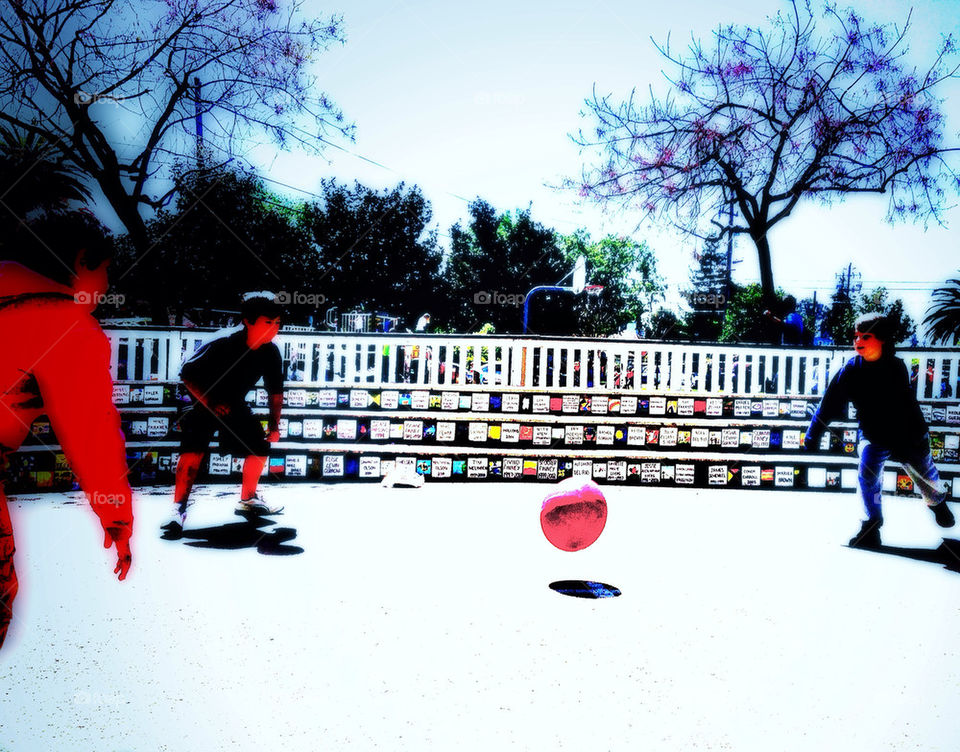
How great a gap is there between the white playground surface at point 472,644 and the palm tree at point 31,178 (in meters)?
3.49

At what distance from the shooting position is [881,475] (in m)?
5.58

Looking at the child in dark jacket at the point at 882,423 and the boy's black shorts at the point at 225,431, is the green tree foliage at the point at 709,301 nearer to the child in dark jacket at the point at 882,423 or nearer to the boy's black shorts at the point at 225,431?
the child in dark jacket at the point at 882,423

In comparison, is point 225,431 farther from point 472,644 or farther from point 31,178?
point 31,178

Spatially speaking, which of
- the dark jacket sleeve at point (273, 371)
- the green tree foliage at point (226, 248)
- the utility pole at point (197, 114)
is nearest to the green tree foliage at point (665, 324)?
the green tree foliage at point (226, 248)

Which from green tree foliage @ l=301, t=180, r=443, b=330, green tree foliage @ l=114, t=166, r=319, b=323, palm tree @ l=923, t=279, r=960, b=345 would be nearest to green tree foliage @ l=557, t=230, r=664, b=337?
green tree foliage @ l=301, t=180, r=443, b=330

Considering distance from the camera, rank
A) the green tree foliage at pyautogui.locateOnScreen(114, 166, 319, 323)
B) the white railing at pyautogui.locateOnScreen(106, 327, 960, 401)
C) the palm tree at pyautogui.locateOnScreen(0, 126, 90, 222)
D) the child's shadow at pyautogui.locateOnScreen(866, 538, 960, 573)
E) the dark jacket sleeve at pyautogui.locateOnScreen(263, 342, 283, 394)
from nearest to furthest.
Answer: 1. the child's shadow at pyautogui.locateOnScreen(866, 538, 960, 573)
2. the dark jacket sleeve at pyautogui.locateOnScreen(263, 342, 283, 394)
3. the palm tree at pyautogui.locateOnScreen(0, 126, 90, 222)
4. the white railing at pyautogui.locateOnScreen(106, 327, 960, 401)
5. the green tree foliage at pyautogui.locateOnScreen(114, 166, 319, 323)

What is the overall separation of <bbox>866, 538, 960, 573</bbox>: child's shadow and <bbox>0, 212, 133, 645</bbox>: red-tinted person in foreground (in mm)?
5543

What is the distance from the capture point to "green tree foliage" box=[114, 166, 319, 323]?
15.0 meters

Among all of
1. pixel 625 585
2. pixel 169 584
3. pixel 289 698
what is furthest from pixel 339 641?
pixel 625 585

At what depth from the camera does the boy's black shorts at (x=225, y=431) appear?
5492mm

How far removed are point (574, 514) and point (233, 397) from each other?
2.98 m

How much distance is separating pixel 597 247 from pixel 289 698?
41.7 m

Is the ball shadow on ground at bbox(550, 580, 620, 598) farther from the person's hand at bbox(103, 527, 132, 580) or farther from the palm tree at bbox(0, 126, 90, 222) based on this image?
the palm tree at bbox(0, 126, 90, 222)

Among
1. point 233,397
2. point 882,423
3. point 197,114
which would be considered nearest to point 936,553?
point 882,423
